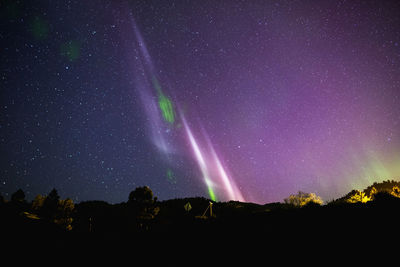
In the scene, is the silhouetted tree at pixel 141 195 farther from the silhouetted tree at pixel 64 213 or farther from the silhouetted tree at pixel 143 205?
the silhouetted tree at pixel 64 213

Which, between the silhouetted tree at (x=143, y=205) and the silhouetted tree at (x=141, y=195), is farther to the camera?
the silhouetted tree at (x=141, y=195)

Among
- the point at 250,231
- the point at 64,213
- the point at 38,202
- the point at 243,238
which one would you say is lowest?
the point at 243,238

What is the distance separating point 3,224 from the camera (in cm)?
1830

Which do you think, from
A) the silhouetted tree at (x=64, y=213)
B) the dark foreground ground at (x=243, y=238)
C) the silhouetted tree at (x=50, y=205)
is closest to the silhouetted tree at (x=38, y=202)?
the silhouetted tree at (x=50, y=205)

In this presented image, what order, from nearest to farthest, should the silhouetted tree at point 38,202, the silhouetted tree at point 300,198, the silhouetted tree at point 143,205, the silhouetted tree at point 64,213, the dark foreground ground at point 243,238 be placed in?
the dark foreground ground at point 243,238, the silhouetted tree at point 64,213, the silhouetted tree at point 38,202, the silhouetted tree at point 143,205, the silhouetted tree at point 300,198

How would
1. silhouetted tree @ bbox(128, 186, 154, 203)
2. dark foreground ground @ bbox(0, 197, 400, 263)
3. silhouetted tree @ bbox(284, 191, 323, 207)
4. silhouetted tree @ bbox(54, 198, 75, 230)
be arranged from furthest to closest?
silhouetted tree @ bbox(284, 191, 323, 207), silhouetted tree @ bbox(128, 186, 154, 203), silhouetted tree @ bbox(54, 198, 75, 230), dark foreground ground @ bbox(0, 197, 400, 263)

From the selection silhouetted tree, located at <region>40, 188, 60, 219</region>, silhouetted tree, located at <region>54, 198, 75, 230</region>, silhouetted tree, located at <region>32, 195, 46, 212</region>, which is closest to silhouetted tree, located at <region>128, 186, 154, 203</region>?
silhouetted tree, located at <region>54, 198, 75, 230</region>

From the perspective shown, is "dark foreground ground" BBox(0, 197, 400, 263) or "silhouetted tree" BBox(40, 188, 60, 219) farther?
"silhouetted tree" BBox(40, 188, 60, 219)

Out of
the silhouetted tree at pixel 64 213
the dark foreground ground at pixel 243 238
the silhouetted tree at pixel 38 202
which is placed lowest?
the dark foreground ground at pixel 243 238

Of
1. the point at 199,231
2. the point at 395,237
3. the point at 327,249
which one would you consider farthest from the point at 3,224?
the point at 395,237

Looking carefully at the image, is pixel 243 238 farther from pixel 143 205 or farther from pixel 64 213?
pixel 64 213

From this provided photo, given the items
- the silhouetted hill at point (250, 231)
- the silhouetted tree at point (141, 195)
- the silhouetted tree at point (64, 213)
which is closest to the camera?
the silhouetted hill at point (250, 231)

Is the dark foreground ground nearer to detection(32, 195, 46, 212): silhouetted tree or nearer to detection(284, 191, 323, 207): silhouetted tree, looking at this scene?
detection(32, 195, 46, 212): silhouetted tree

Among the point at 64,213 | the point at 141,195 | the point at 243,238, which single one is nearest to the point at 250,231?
the point at 243,238
